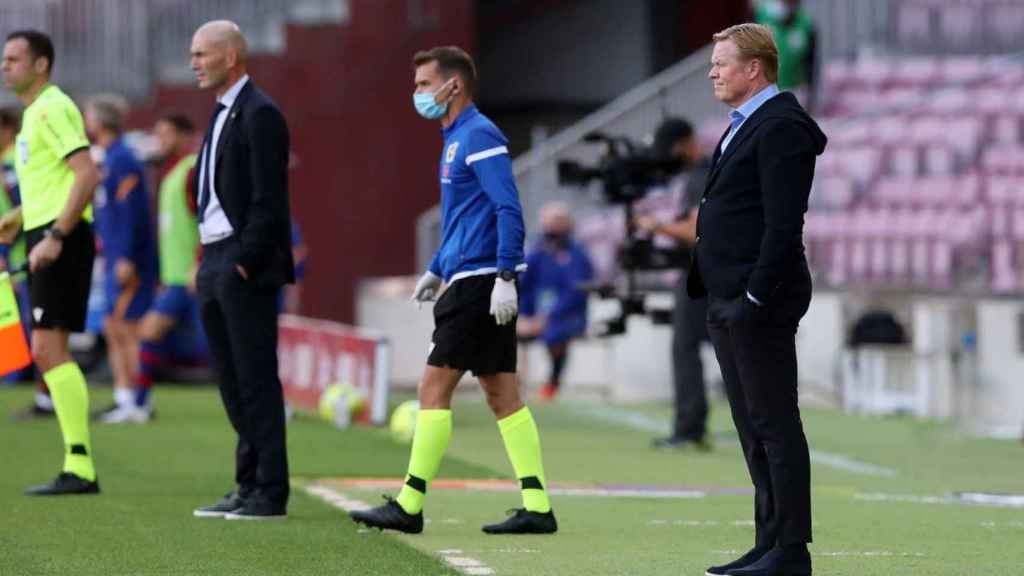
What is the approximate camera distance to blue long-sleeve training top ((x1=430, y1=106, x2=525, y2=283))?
893cm

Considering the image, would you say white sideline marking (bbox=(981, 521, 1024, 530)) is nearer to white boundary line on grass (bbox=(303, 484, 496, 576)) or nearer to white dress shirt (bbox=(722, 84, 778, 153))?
white boundary line on grass (bbox=(303, 484, 496, 576))

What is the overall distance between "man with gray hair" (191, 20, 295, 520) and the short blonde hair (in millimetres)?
2550

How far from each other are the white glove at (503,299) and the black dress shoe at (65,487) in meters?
2.70

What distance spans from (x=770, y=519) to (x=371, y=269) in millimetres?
17543

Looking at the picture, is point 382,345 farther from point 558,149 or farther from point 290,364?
point 558,149

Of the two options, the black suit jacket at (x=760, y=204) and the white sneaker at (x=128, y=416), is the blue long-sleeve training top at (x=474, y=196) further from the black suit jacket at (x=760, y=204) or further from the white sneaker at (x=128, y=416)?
the white sneaker at (x=128, y=416)

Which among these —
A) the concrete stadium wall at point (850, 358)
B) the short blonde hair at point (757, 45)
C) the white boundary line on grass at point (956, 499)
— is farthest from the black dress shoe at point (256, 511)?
the concrete stadium wall at point (850, 358)

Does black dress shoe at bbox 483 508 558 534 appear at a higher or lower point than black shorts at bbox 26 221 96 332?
lower

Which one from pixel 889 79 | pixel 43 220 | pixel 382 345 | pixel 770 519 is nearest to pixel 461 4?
pixel 889 79

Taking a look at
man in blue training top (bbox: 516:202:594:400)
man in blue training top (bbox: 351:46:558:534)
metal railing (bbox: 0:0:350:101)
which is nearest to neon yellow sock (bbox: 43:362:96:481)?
man in blue training top (bbox: 351:46:558:534)

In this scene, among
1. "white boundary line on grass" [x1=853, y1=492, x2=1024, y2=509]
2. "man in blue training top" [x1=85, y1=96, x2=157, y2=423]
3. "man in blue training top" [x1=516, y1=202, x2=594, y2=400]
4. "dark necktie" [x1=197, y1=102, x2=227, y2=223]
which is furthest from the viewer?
"man in blue training top" [x1=516, y1=202, x2=594, y2=400]

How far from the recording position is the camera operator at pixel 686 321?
1419 cm

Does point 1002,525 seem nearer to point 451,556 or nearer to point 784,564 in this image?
point 784,564

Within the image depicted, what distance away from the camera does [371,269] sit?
24969 millimetres
